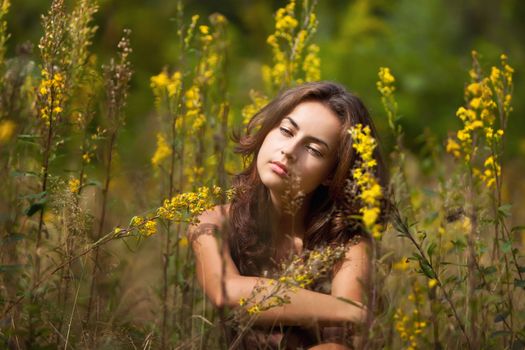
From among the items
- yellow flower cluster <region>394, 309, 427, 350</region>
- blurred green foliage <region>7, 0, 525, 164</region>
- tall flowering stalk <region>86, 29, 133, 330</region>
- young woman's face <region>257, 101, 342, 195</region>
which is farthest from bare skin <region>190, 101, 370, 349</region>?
blurred green foliage <region>7, 0, 525, 164</region>

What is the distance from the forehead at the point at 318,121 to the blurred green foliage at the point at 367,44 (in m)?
3.60

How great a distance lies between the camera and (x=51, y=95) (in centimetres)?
243

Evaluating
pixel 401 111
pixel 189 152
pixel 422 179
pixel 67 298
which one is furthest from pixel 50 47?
pixel 401 111

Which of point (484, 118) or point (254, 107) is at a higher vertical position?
point (254, 107)

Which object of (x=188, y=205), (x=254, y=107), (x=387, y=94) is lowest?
(x=188, y=205)

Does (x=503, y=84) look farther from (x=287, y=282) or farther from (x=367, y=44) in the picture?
(x=367, y=44)

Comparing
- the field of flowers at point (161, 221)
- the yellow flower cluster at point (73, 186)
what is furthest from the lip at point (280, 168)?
the yellow flower cluster at point (73, 186)

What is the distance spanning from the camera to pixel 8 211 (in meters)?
2.50

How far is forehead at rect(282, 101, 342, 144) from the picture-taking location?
102 inches

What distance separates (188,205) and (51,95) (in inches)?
23.0

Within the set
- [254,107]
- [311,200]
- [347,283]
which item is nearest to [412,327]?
[347,283]

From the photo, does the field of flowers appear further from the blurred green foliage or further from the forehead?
the blurred green foliage

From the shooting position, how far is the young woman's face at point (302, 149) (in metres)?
2.50

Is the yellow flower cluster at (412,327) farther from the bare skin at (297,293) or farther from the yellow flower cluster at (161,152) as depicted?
the yellow flower cluster at (161,152)
